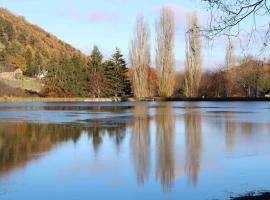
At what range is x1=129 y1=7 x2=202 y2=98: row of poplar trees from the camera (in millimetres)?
45938

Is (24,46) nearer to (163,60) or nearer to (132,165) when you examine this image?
(163,60)

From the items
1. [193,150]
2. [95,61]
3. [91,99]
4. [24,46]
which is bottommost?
[193,150]

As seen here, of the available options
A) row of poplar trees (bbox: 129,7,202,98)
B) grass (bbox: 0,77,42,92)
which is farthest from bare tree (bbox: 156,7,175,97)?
grass (bbox: 0,77,42,92)

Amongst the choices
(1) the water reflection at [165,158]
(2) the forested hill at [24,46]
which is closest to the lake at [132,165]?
(1) the water reflection at [165,158]

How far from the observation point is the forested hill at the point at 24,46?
2914 inches

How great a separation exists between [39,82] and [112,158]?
5635cm

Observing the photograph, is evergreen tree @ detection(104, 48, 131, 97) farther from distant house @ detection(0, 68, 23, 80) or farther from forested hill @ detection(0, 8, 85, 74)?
distant house @ detection(0, 68, 23, 80)

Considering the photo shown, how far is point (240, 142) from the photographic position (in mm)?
10625

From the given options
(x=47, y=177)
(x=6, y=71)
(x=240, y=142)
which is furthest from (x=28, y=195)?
(x=6, y=71)

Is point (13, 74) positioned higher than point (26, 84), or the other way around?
point (13, 74)

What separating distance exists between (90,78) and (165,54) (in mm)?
9602

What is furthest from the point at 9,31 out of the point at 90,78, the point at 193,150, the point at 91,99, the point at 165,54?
the point at 193,150

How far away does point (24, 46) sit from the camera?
97.6 meters

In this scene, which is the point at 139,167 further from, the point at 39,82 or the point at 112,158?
the point at 39,82
